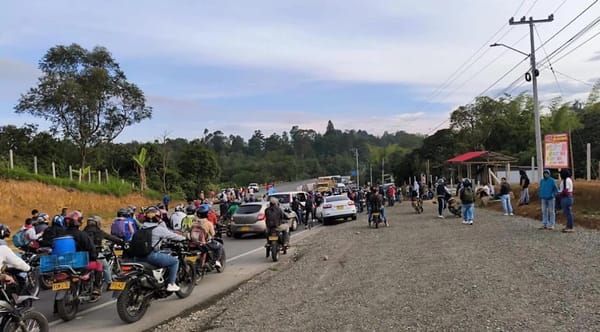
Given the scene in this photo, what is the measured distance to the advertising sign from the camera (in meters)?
22.9

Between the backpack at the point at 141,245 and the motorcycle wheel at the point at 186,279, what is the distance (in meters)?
1.20

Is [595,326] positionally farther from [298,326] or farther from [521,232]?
[521,232]

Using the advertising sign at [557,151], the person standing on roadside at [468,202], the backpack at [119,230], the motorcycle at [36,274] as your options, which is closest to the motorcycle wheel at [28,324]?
the motorcycle at [36,274]

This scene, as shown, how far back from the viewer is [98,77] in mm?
38406

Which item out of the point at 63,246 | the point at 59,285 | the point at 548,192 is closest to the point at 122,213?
the point at 63,246

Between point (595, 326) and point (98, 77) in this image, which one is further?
point (98, 77)

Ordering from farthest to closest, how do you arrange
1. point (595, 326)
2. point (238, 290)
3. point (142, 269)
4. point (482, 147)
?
point (482, 147), point (238, 290), point (142, 269), point (595, 326)

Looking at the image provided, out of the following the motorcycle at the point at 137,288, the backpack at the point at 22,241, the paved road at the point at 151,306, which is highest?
the backpack at the point at 22,241

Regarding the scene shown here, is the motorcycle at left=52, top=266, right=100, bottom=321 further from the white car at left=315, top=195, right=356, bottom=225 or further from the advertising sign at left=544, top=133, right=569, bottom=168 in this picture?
the advertising sign at left=544, top=133, right=569, bottom=168

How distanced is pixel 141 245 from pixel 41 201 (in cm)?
2459

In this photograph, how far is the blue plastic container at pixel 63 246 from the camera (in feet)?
27.3

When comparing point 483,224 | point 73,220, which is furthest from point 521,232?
point 73,220

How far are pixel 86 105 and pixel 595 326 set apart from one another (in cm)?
3774

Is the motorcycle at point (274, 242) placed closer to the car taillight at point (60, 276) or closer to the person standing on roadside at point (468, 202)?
the car taillight at point (60, 276)
